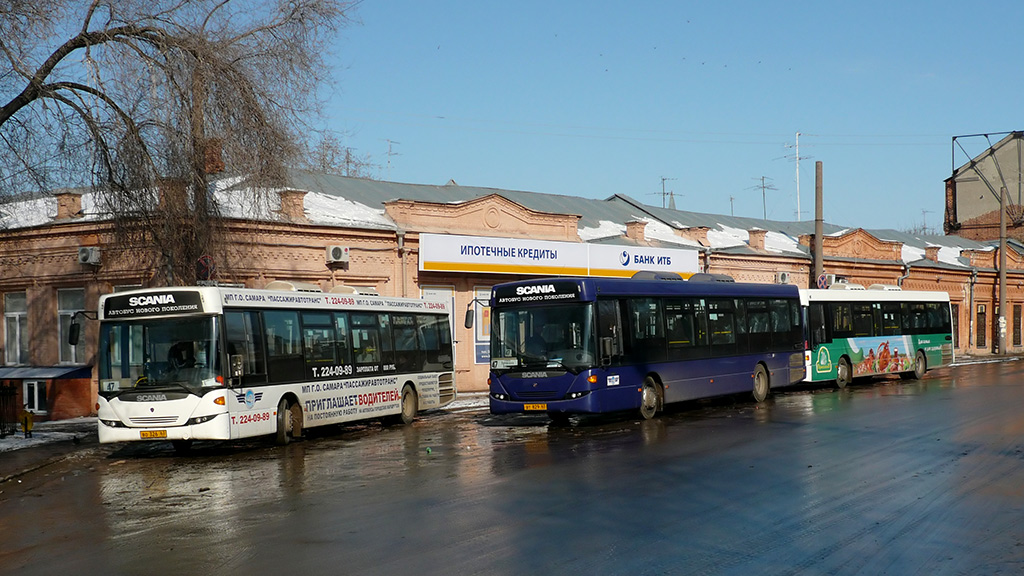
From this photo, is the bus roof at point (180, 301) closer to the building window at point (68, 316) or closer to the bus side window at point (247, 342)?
the bus side window at point (247, 342)

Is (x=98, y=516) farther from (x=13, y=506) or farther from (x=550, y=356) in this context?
(x=550, y=356)

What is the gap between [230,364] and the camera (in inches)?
672

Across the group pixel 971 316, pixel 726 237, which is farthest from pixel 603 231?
pixel 971 316

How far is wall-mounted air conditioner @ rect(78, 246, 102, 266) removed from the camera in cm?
2544

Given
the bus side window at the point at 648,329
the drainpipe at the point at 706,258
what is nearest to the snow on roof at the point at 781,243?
the drainpipe at the point at 706,258

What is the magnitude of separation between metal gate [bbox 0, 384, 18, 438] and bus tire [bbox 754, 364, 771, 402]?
16.8 m

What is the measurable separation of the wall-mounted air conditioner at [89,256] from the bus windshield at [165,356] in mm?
9117

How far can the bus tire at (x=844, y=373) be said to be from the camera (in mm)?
31000

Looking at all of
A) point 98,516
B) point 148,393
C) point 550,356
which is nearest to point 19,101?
point 148,393

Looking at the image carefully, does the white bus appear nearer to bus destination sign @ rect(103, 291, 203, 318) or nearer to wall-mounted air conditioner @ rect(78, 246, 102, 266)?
bus destination sign @ rect(103, 291, 203, 318)

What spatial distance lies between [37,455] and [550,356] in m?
9.34

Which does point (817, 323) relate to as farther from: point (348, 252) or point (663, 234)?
point (348, 252)

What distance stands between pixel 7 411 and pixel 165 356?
6.18m

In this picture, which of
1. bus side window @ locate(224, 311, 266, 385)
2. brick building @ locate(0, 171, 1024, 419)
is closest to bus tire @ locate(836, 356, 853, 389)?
brick building @ locate(0, 171, 1024, 419)
